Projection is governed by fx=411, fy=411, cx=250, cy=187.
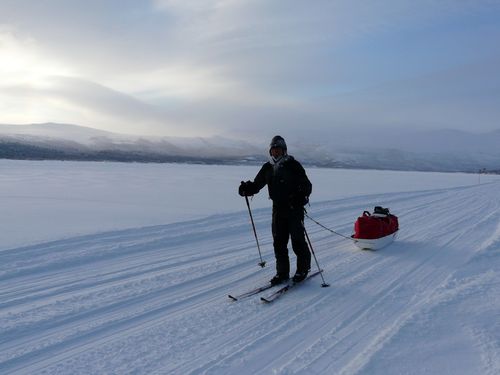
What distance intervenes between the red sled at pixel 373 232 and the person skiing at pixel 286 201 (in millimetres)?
2147

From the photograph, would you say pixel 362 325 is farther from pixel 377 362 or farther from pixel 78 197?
pixel 78 197

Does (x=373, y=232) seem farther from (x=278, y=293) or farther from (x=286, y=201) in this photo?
(x=278, y=293)

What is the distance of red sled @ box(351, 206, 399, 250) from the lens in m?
7.44

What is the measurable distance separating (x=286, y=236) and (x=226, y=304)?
1397mm

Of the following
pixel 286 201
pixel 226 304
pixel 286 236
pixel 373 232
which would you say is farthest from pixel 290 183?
pixel 373 232

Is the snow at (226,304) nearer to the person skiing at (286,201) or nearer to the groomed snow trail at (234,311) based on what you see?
the groomed snow trail at (234,311)

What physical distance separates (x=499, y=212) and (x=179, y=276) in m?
11.0

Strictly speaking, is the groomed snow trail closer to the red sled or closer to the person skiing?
the red sled

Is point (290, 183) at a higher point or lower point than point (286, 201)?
higher

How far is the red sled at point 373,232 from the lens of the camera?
24.4 feet

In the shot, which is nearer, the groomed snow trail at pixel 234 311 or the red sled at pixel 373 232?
the groomed snow trail at pixel 234 311

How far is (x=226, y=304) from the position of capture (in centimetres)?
482

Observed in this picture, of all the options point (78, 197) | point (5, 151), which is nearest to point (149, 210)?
point (78, 197)

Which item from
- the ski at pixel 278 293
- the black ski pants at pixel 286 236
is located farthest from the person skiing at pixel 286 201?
the ski at pixel 278 293
